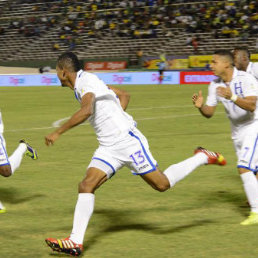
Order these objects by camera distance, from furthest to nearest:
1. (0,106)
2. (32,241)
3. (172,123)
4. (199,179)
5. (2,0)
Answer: (2,0), (0,106), (172,123), (199,179), (32,241)

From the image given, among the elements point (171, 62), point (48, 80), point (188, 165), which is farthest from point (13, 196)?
point (171, 62)

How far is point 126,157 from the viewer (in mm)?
5652

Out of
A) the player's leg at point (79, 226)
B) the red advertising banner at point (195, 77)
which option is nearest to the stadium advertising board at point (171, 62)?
the red advertising banner at point (195, 77)

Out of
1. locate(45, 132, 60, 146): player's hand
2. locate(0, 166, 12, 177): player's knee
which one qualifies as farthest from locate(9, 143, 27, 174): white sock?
locate(45, 132, 60, 146): player's hand

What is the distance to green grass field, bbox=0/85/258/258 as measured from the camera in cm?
566

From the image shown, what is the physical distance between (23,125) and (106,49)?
103 ft

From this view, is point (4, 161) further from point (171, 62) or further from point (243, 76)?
point (171, 62)

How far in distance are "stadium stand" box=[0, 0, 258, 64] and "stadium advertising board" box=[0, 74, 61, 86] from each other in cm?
952

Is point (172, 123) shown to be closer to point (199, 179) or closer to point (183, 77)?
point (199, 179)

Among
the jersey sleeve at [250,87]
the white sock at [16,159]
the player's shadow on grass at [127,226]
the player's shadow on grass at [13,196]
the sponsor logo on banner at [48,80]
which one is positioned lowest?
the sponsor logo on banner at [48,80]

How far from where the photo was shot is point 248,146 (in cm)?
639

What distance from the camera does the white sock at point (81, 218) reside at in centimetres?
527

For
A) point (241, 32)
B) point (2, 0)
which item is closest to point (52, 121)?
point (241, 32)

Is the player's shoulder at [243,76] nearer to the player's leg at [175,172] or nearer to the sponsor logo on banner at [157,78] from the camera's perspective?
the player's leg at [175,172]
